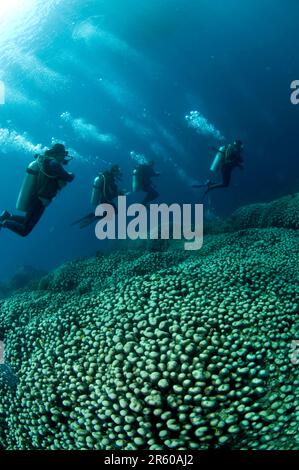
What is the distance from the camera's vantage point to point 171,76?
113 ft

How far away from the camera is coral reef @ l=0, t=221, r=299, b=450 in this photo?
369cm

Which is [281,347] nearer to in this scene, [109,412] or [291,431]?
[291,431]

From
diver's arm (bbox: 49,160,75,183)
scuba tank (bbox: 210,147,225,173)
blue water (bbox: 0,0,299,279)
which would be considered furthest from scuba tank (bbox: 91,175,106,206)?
blue water (bbox: 0,0,299,279)

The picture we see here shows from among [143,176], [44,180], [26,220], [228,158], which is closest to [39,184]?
[44,180]

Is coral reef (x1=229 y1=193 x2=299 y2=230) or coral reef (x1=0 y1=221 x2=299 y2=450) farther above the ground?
coral reef (x1=229 y1=193 x2=299 y2=230)

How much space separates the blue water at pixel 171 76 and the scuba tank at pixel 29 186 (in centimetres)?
2008

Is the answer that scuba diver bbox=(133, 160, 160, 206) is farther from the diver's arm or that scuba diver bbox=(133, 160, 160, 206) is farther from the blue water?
the blue water

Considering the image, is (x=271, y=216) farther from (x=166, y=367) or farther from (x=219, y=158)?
(x=166, y=367)

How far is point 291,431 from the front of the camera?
12.3 feet

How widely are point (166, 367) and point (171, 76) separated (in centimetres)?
3565

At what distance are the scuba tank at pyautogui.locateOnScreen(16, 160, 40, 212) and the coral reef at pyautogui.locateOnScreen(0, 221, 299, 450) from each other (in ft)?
9.41

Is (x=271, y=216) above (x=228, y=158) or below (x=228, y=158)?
below

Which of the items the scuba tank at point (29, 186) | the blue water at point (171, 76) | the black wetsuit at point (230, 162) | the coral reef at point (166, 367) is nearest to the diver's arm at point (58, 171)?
the scuba tank at point (29, 186)

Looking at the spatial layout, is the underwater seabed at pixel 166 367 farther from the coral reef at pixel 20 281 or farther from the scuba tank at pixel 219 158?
the coral reef at pixel 20 281
